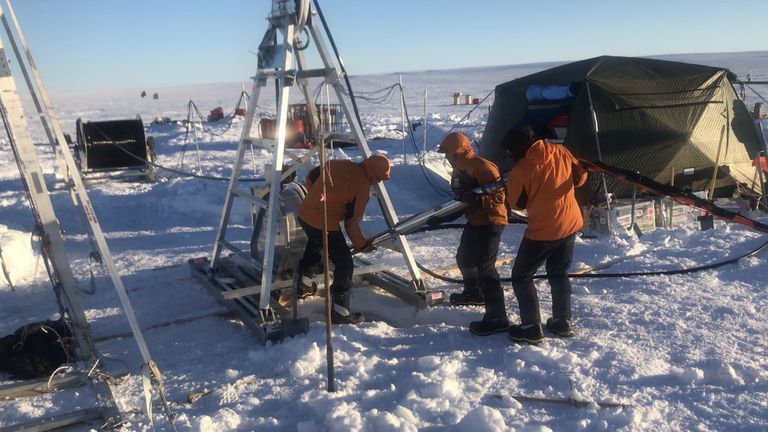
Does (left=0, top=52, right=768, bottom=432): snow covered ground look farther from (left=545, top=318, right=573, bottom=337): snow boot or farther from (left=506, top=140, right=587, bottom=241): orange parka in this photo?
(left=506, top=140, right=587, bottom=241): orange parka

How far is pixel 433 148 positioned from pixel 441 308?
11823 millimetres

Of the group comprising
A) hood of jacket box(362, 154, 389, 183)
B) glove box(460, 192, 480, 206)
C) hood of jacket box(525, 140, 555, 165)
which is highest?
hood of jacket box(525, 140, 555, 165)

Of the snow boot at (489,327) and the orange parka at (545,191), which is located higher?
the orange parka at (545,191)

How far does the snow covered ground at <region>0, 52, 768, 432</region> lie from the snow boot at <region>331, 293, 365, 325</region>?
19 cm

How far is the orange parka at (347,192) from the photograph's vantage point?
5.27 meters

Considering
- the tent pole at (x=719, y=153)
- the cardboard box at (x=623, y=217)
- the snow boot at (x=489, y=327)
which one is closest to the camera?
the snow boot at (x=489, y=327)

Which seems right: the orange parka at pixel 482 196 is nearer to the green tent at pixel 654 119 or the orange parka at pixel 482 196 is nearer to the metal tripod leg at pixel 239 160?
the metal tripod leg at pixel 239 160

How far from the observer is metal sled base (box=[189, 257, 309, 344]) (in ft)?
16.5

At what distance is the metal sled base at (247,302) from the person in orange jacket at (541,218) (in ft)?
5.75

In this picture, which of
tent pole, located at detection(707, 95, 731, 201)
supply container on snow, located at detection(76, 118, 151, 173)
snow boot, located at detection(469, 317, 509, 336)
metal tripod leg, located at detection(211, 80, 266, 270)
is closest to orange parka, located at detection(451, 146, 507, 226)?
snow boot, located at detection(469, 317, 509, 336)

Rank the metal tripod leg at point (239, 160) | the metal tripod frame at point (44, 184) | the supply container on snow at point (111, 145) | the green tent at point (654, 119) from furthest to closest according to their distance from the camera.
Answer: the supply container on snow at point (111, 145), the green tent at point (654, 119), the metal tripod leg at point (239, 160), the metal tripod frame at point (44, 184)

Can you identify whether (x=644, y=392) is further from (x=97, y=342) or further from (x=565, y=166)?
(x=97, y=342)

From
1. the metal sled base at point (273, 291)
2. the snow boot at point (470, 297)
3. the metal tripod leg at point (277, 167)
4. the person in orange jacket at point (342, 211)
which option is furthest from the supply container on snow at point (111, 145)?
the snow boot at point (470, 297)

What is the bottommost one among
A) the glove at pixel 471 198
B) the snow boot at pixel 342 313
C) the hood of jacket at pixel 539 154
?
the snow boot at pixel 342 313
